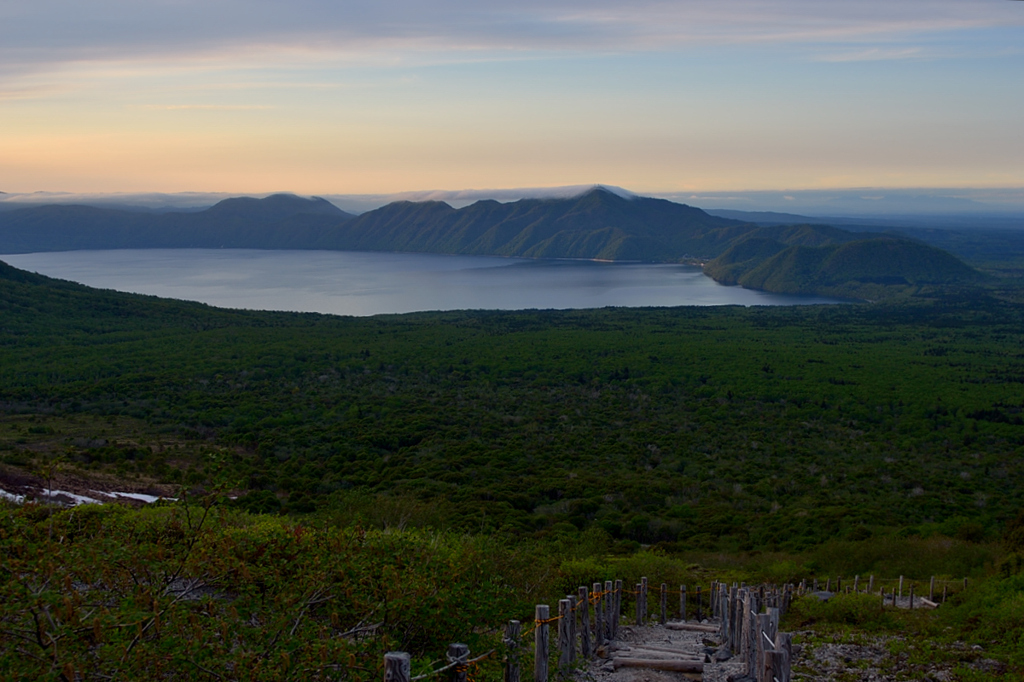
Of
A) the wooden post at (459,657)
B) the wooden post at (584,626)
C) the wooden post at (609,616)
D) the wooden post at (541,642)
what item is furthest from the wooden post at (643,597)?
the wooden post at (459,657)

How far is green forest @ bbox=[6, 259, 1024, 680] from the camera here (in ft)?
17.3

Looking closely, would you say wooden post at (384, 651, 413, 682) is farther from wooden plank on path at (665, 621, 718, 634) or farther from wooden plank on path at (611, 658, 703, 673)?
wooden plank on path at (665, 621, 718, 634)

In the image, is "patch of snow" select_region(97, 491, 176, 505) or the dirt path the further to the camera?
"patch of snow" select_region(97, 491, 176, 505)

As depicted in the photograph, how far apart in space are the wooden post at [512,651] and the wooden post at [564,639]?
5.42ft

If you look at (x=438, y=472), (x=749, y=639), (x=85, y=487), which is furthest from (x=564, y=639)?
(x=438, y=472)

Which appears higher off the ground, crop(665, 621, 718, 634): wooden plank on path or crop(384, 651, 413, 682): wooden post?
crop(384, 651, 413, 682): wooden post

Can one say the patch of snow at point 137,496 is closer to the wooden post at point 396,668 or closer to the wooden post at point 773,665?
the wooden post at point 396,668

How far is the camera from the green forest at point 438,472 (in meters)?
5.26

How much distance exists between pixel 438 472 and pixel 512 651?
22.6 m

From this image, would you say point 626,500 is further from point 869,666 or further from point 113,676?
point 113,676

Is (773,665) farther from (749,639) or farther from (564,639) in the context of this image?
(749,639)

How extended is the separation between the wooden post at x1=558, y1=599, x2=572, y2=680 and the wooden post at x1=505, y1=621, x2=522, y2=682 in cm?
165

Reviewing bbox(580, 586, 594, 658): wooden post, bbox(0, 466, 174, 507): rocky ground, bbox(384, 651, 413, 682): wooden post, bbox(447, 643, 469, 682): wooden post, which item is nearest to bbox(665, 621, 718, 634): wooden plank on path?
bbox(580, 586, 594, 658): wooden post

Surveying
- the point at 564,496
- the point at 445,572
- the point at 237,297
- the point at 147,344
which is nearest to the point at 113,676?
the point at 445,572
